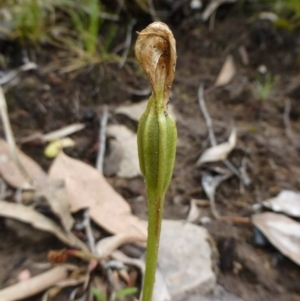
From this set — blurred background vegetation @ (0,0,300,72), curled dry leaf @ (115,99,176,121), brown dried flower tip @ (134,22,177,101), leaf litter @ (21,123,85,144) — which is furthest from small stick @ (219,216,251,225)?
blurred background vegetation @ (0,0,300,72)

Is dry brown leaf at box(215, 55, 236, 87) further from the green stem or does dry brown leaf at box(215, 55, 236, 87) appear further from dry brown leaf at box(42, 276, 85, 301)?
the green stem

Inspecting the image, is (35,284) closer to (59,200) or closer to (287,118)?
(59,200)

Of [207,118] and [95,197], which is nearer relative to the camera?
[95,197]

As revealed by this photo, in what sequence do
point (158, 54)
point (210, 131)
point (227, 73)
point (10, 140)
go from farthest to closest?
1. point (227, 73)
2. point (210, 131)
3. point (10, 140)
4. point (158, 54)

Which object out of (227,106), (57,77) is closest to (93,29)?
(57,77)

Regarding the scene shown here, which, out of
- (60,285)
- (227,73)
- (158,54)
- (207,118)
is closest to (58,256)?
(60,285)

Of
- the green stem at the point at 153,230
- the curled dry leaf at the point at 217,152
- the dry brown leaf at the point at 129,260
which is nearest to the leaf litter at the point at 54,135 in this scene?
the curled dry leaf at the point at 217,152
